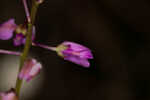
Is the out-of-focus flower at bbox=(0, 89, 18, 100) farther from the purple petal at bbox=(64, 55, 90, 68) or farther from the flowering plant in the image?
the purple petal at bbox=(64, 55, 90, 68)

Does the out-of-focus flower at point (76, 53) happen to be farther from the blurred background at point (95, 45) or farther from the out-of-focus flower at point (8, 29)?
the blurred background at point (95, 45)

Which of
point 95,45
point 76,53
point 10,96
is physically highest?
point 76,53

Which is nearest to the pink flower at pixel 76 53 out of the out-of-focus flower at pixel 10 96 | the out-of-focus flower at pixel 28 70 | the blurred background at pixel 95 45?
the out-of-focus flower at pixel 28 70

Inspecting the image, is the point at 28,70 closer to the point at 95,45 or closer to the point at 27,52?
the point at 27,52

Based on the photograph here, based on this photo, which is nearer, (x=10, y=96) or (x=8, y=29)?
(x=10, y=96)

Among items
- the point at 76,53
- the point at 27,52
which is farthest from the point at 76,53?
the point at 27,52

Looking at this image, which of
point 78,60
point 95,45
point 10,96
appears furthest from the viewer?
point 95,45

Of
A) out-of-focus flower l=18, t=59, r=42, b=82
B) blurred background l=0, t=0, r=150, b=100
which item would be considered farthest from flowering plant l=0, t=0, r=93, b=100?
blurred background l=0, t=0, r=150, b=100
